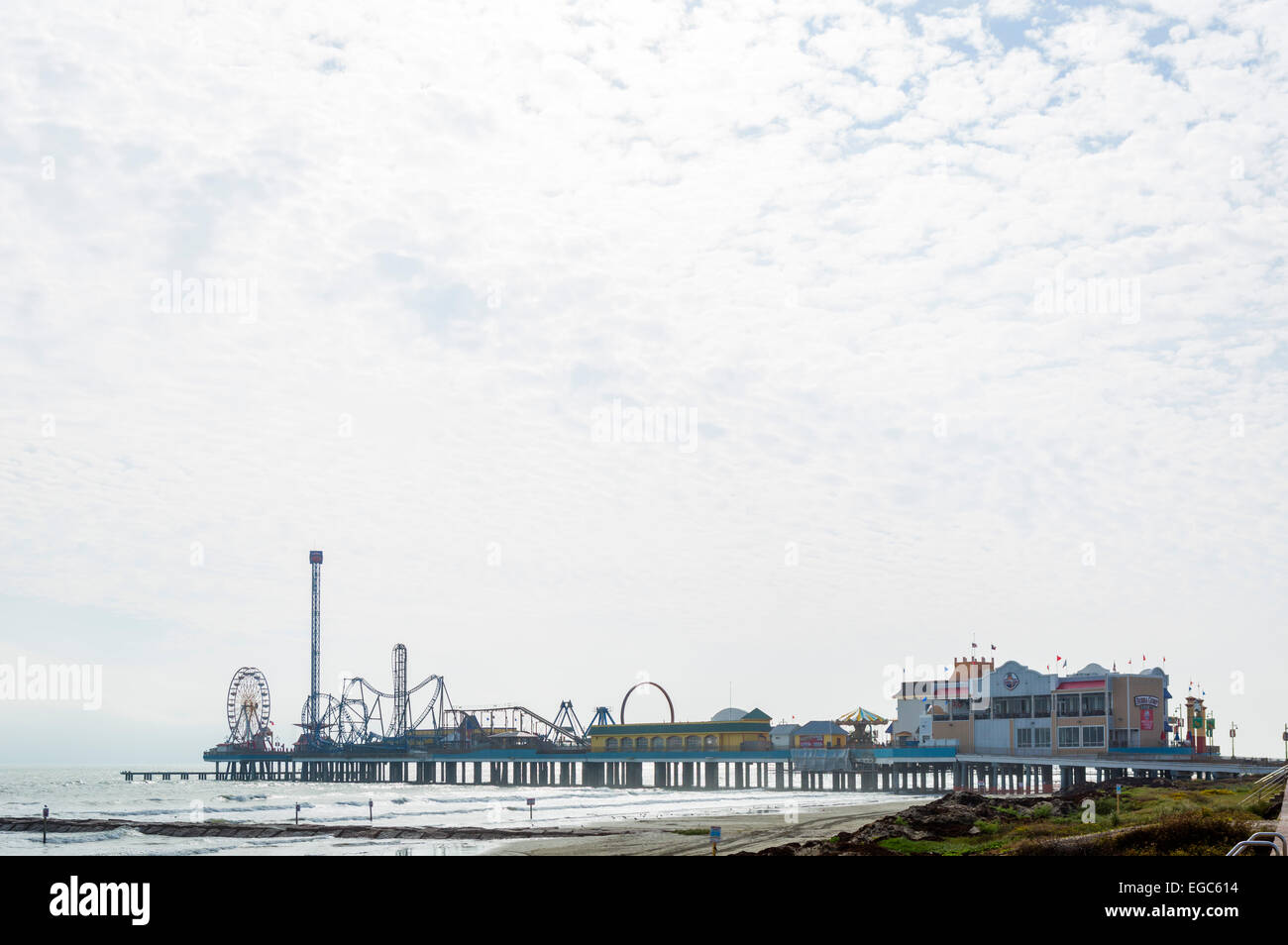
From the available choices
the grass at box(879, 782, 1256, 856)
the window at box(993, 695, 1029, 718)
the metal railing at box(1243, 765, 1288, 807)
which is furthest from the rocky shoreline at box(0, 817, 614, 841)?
the window at box(993, 695, 1029, 718)

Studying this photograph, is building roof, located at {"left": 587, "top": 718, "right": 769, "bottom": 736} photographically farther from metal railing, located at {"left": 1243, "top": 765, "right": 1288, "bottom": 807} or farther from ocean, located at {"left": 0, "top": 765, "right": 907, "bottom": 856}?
metal railing, located at {"left": 1243, "top": 765, "right": 1288, "bottom": 807}

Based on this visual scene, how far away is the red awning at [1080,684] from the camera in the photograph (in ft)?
341

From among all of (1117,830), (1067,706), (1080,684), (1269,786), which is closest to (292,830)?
(1117,830)

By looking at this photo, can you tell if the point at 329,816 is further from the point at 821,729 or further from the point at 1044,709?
the point at 821,729

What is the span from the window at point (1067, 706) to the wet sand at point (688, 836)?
105ft

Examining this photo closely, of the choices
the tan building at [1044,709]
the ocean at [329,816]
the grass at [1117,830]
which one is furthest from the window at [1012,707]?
the grass at [1117,830]

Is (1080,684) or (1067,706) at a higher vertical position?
(1080,684)

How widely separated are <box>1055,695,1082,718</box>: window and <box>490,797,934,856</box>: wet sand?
1262 inches

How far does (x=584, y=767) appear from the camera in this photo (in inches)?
7106

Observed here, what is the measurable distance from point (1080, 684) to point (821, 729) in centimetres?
5117

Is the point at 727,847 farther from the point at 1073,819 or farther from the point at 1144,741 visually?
the point at 1144,741

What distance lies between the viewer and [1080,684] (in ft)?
345
